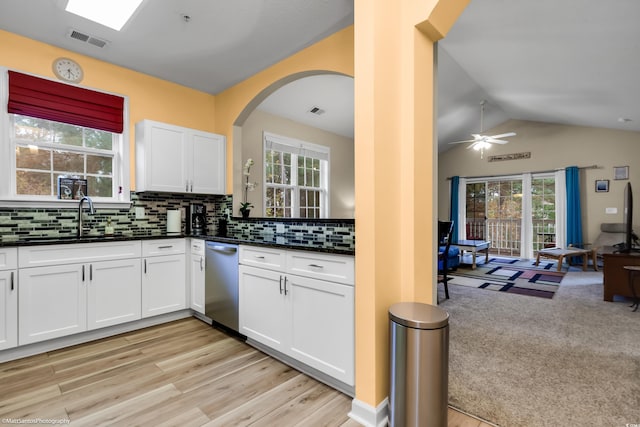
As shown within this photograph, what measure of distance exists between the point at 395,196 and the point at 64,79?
3.22m

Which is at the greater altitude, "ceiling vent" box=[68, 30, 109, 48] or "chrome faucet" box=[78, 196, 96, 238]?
"ceiling vent" box=[68, 30, 109, 48]

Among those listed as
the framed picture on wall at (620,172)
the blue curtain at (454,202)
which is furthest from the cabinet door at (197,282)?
the framed picture on wall at (620,172)

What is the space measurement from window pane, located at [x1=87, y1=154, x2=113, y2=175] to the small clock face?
72 centimetres

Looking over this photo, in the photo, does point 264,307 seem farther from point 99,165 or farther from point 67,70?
point 67,70

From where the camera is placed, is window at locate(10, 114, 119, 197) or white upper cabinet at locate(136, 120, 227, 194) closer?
window at locate(10, 114, 119, 197)

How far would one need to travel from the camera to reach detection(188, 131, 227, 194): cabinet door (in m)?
3.52

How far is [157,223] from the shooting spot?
3.52 m

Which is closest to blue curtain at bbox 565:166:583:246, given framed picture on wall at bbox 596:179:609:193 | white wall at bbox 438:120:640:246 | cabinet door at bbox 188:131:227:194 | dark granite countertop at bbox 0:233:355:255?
white wall at bbox 438:120:640:246

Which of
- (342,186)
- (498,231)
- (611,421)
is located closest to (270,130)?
(342,186)

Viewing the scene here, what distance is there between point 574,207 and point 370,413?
734 centimetres

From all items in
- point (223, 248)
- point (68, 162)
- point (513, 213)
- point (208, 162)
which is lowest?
point (223, 248)

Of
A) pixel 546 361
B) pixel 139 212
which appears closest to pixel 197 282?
pixel 139 212

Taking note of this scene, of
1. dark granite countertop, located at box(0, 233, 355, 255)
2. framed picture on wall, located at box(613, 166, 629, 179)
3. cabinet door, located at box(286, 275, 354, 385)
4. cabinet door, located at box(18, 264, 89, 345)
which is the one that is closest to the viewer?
cabinet door, located at box(286, 275, 354, 385)

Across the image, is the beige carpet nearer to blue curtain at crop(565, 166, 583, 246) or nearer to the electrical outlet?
the electrical outlet
